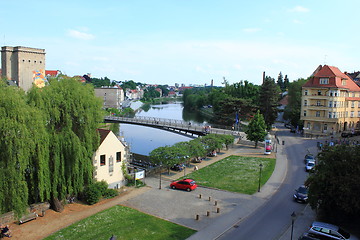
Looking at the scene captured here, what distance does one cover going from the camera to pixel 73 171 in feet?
78.6

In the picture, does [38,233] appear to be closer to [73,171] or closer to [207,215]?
[73,171]

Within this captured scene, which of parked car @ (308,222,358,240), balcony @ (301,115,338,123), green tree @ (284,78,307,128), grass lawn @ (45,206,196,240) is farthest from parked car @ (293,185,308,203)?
green tree @ (284,78,307,128)

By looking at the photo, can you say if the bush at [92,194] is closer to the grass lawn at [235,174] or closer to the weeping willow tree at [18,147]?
the weeping willow tree at [18,147]

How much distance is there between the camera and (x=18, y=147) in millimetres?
19719

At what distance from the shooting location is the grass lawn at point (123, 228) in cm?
1903

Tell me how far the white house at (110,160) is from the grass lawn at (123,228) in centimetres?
588

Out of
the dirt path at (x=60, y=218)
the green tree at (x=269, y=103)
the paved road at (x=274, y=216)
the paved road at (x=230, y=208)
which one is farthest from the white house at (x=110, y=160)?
the green tree at (x=269, y=103)

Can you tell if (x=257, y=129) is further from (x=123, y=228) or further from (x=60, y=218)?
(x=60, y=218)

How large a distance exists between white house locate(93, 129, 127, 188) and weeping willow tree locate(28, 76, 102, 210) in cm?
161

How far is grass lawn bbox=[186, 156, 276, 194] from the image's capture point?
2923 centimetres

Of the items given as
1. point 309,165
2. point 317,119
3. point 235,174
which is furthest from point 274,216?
point 317,119

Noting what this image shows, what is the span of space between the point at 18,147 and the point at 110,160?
10312 millimetres

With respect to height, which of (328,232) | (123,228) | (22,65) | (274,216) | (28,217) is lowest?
(28,217)

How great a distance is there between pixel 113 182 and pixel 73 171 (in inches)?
239
